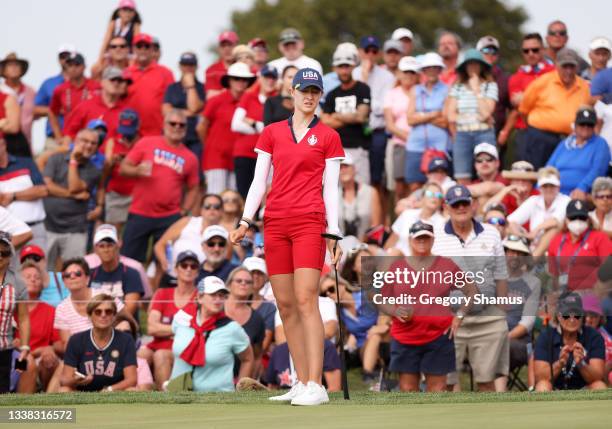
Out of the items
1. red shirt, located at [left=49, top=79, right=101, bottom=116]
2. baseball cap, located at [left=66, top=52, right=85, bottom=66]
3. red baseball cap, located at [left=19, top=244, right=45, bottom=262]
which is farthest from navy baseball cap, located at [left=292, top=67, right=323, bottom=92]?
baseball cap, located at [left=66, top=52, right=85, bottom=66]

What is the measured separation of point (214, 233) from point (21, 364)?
2.74 meters

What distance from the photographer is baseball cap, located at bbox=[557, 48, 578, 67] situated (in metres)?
15.9

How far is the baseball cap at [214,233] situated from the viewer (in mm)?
14188

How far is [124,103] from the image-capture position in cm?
1745

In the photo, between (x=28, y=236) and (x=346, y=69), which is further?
(x=346, y=69)

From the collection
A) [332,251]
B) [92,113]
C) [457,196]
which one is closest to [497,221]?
[457,196]

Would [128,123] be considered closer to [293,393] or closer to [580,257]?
[580,257]

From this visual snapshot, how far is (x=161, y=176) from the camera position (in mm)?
15984

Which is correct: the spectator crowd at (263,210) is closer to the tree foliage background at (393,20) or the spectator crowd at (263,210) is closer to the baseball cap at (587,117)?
the baseball cap at (587,117)

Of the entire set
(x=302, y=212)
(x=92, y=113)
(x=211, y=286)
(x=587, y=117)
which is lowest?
(x=211, y=286)

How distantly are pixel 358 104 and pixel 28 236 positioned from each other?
4.35m

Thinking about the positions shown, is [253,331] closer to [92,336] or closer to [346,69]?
[92,336]

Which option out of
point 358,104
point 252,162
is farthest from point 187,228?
point 358,104

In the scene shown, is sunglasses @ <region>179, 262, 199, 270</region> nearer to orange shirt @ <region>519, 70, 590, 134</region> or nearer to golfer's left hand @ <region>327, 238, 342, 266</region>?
golfer's left hand @ <region>327, 238, 342, 266</region>
